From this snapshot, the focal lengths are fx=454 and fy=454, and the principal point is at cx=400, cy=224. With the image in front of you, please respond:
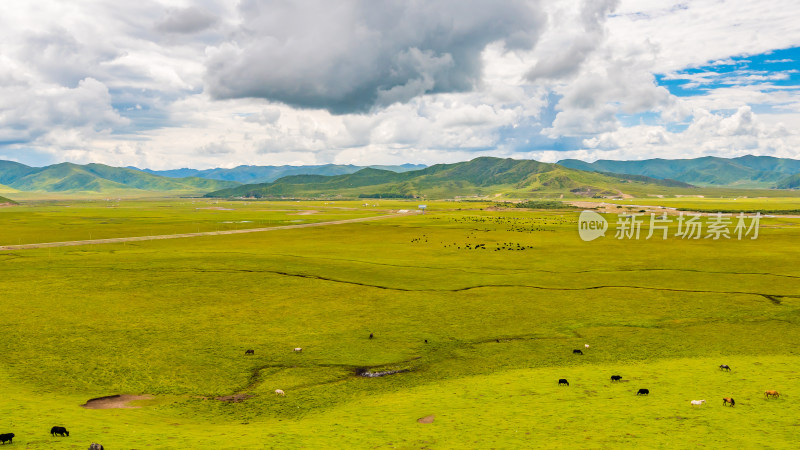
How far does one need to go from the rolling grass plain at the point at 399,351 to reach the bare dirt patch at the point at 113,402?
80 cm

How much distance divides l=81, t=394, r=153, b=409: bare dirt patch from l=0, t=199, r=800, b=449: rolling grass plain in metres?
0.80

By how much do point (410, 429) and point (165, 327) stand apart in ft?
109

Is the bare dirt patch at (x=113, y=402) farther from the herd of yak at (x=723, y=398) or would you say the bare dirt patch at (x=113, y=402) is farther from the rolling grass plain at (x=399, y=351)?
the herd of yak at (x=723, y=398)

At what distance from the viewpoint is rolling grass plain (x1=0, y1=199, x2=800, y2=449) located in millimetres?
25812

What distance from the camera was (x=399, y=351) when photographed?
140ft

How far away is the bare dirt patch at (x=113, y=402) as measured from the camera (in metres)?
30.4

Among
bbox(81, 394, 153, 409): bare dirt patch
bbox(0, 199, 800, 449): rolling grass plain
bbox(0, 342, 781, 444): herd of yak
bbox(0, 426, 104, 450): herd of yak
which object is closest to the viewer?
bbox(0, 426, 104, 450): herd of yak

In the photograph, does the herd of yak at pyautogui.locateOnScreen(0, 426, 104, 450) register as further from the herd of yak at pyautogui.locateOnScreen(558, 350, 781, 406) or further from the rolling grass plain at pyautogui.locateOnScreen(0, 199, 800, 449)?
the herd of yak at pyautogui.locateOnScreen(558, 350, 781, 406)

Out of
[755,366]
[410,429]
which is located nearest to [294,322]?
[410,429]

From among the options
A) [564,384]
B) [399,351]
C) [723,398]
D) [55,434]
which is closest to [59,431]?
[55,434]

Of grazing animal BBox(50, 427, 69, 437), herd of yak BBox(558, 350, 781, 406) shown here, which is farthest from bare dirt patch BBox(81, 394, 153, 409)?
herd of yak BBox(558, 350, 781, 406)

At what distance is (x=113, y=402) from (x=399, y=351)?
74.6ft

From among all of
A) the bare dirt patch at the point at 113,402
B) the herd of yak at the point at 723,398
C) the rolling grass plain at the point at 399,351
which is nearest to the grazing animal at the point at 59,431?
the rolling grass plain at the point at 399,351

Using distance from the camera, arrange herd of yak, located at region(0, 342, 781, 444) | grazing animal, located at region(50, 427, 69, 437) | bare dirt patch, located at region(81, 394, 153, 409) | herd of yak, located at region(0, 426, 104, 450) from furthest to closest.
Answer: bare dirt patch, located at region(81, 394, 153, 409), grazing animal, located at region(50, 427, 69, 437), herd of yak, located at region(0, 342, 781, 444), herd of yak, located at region(0, 426, 104, 450)
